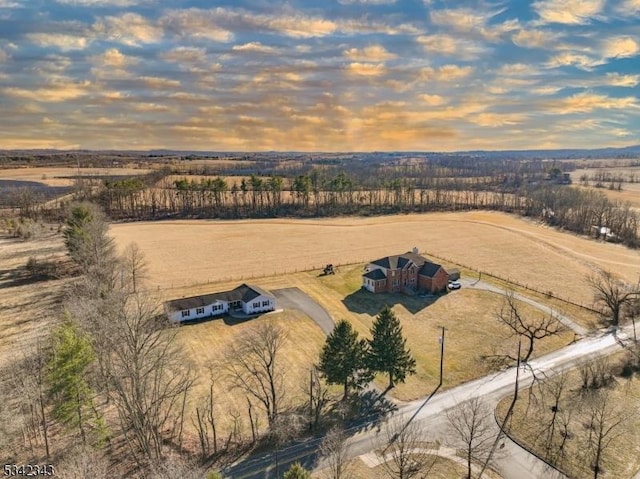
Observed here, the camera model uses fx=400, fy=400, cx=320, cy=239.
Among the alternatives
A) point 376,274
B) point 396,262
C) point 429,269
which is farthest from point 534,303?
point 376,274

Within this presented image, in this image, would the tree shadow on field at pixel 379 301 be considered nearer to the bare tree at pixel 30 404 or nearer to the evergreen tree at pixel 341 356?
the evergreen tree at pixel 341 356

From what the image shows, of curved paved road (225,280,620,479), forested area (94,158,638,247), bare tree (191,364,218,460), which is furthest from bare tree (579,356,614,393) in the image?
forested area (94,158,638,247)

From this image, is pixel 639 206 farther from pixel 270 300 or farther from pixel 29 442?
pixel 29 442

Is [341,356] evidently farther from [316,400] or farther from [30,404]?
[30,404]

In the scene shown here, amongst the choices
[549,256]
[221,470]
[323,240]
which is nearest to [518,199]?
[549,256]

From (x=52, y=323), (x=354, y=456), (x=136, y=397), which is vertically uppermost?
(x=136, y=397)

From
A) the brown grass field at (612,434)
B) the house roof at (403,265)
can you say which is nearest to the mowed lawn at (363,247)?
the house roof at (403,265)

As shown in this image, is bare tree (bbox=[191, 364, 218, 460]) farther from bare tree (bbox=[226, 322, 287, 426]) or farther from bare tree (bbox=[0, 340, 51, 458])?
bare tree (bbox=[0, 340, 51, 458])
